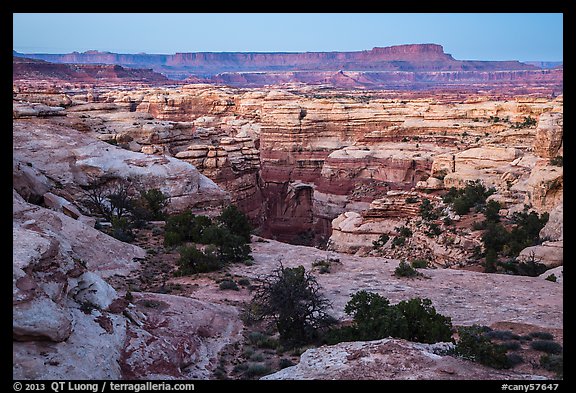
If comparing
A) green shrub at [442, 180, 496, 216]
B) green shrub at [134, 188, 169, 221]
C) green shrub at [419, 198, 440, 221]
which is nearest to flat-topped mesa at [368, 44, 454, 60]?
green shrub at [442, 180, 496, 216]

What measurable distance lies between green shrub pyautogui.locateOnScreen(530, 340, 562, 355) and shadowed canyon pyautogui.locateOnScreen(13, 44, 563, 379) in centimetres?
10

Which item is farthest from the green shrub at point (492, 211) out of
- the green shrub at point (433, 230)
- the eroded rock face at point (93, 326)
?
the eroded rock face at point (93, 326)

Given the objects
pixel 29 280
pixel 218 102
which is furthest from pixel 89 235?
pixel 218 102

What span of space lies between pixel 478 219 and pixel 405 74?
163 m

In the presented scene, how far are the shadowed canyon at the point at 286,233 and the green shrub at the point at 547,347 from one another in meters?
0.10

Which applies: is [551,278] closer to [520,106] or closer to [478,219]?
[478,219]

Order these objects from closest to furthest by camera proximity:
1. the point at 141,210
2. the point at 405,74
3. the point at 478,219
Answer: the point at 141,210 < the point at 478,219 < the point at 405,74

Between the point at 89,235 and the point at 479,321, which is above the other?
the point at 89,235

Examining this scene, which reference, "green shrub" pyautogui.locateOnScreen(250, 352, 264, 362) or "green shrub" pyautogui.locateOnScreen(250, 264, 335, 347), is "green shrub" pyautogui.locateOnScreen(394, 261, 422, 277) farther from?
"green shrub" pyautogui.locateOnScreen(250, 352, 264, 362)

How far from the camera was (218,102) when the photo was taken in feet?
221

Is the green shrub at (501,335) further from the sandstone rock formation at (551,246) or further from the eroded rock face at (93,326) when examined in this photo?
the sandstone rock formation at (551,246)

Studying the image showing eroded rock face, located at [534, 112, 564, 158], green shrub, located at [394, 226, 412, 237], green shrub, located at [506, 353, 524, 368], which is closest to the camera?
green shrub, located at [506, 353, 524, 368]

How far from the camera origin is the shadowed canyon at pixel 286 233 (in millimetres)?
7082

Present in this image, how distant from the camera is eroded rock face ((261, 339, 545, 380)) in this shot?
6.49 metres
